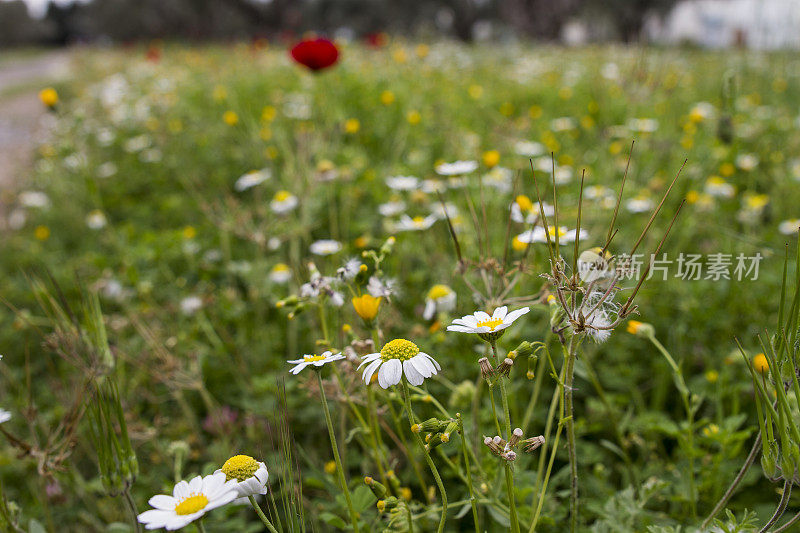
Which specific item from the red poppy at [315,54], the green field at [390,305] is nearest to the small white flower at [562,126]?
the green field at [390,305]

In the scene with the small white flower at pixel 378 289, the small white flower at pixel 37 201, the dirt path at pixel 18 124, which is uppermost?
the small white flower at pixel 378 289

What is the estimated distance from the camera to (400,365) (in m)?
0.76

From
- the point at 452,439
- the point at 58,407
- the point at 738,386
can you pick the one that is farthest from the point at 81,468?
the point at 738,386

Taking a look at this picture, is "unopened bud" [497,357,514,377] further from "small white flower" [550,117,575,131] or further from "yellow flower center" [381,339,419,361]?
"small white flower" [550,117,575,131]

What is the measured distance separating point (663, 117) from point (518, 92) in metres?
1.36

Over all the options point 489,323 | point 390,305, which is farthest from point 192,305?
point 489,323

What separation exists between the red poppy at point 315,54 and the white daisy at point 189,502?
217cm

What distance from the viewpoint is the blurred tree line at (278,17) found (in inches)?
759

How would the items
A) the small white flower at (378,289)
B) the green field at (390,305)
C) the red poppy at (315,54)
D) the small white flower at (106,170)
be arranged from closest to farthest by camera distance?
the small white flower at (378,289)
the green field at (390,305)
the red poppy at (315,54)
the small white flower at (106,170)

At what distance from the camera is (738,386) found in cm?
134

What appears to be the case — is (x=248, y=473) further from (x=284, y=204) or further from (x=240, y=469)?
(x=284, y=204)

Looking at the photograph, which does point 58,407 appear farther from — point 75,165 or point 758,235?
point 758,235

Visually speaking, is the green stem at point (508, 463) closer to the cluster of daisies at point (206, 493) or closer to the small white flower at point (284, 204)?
the cluster of daisies at point (206, 493)

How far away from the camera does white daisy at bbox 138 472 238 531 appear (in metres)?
0.66
